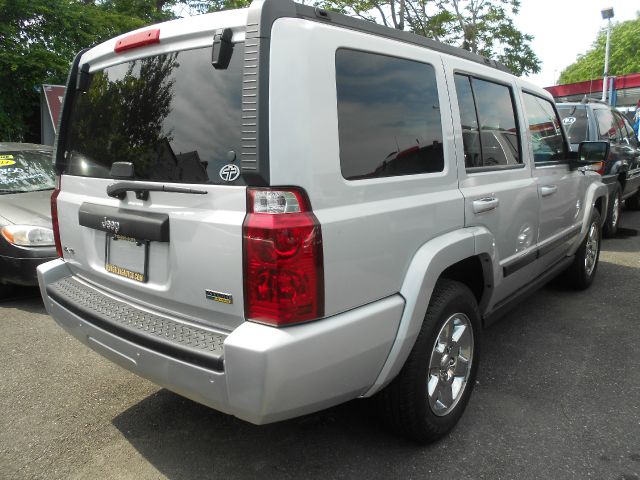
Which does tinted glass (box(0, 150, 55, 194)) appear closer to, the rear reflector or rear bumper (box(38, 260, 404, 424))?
the rear reflector

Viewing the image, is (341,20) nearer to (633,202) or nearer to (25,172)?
(25,172)

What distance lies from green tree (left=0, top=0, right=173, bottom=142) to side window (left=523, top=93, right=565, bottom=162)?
9132mm

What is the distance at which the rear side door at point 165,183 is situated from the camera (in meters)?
1.91

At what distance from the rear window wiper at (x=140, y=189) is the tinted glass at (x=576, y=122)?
258 inches

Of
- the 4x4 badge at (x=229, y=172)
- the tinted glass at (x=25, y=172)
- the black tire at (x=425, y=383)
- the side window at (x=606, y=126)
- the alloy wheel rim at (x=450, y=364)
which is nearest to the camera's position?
the 4x4 badge at (x=229, y=172)

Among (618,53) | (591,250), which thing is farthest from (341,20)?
(618,53)

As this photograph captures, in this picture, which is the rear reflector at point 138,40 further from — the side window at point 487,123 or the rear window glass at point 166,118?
the side window at point 487,123

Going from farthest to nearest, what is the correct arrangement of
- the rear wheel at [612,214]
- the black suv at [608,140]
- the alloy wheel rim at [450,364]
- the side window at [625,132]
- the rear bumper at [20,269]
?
1. the side window at [625,132]
2. the rear wheel at [612,214]
3. the black suv at [608,140]
4. the rear bumper at [20,269]
5. the alloy wheel rim at [450,364]

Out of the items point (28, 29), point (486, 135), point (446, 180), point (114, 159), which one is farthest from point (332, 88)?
point (28, 29)

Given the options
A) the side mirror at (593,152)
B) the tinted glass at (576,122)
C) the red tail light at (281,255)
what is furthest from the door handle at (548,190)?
the tinted glass at (576,122)

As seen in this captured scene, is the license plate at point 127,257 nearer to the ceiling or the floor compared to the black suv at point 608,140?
nearer to the floor

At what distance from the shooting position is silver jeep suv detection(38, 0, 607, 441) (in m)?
1.81

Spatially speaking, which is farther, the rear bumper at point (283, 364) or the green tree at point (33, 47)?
the green tree at point (33, 47)

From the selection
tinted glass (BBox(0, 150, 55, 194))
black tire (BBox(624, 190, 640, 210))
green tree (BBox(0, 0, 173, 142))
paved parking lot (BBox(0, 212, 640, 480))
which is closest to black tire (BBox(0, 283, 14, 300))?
tinted glass (BBox(0, 150, 55, 194))
